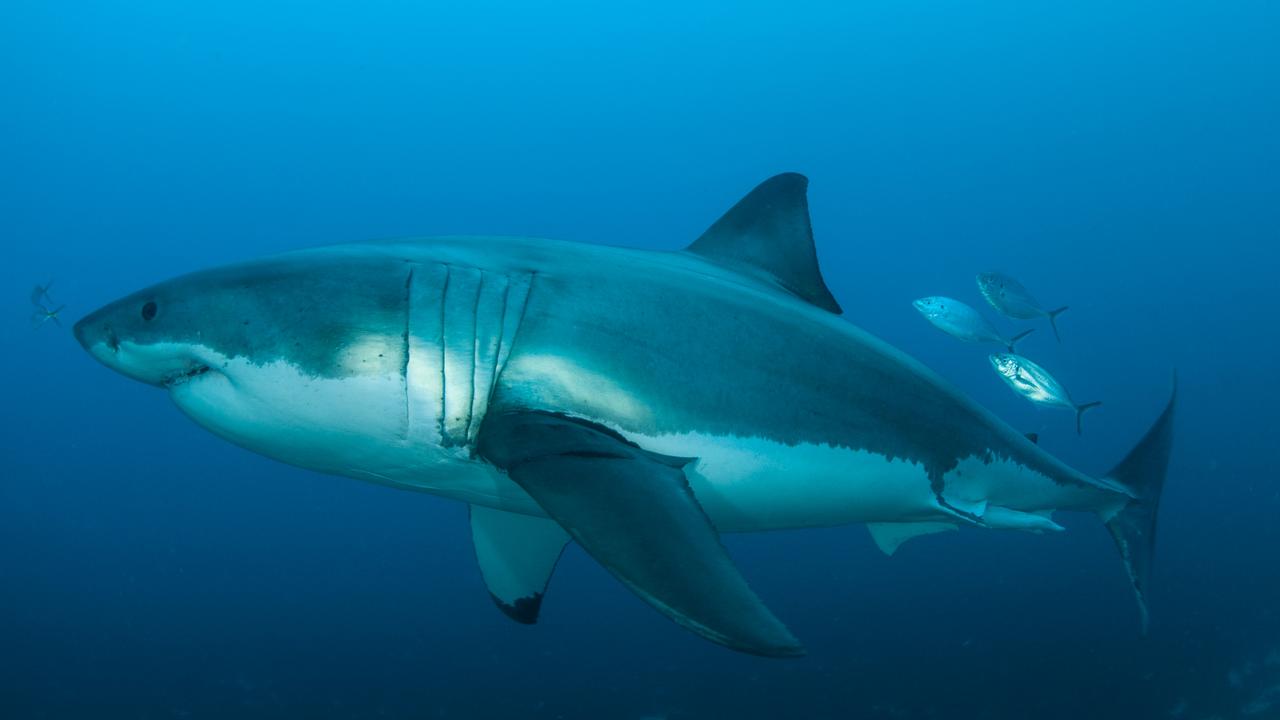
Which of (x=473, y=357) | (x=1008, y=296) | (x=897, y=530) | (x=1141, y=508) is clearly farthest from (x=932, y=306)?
(x=473, y=357)

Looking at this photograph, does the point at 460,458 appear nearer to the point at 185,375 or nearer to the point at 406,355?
the point at 406,355

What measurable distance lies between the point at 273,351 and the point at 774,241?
2.43 m

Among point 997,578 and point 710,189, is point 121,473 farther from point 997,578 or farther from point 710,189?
point 710,189

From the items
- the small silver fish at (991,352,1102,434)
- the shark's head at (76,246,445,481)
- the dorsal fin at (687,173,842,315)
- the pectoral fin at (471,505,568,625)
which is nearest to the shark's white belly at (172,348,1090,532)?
the shark's head at (76,246,445,481)

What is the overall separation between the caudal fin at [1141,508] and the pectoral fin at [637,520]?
3624mm

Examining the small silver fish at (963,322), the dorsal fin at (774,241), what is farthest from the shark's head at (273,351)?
the small silver fish at (963,322)

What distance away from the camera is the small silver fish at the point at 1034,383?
7133 millimetres

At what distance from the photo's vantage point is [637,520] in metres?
1.63

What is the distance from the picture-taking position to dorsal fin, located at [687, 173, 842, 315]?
3.56 meters

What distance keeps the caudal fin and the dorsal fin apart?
226 cm

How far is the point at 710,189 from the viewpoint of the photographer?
77.1 metres

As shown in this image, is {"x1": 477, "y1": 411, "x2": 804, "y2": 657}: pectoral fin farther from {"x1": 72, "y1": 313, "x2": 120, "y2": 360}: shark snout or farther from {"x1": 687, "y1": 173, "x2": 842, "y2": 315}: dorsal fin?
{"x1": 687, "y1": 173, "x2": 842, "y2": 315}: dorsal fin

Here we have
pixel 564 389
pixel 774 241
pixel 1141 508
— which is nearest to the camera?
pixel 564 389

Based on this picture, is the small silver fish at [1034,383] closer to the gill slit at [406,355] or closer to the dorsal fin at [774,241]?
the dorsal fin at [774,241]
